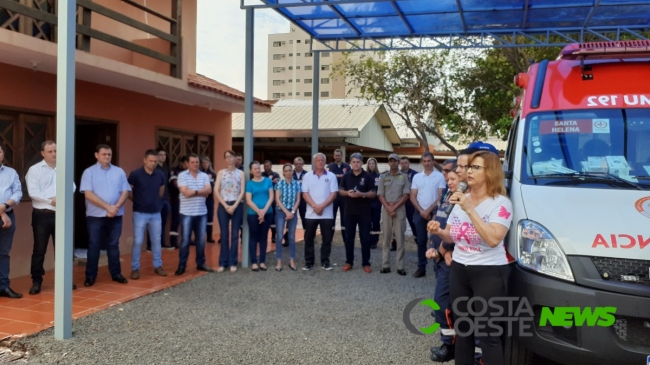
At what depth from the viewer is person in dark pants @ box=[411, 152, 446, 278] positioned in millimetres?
7945

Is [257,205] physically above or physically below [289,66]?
below

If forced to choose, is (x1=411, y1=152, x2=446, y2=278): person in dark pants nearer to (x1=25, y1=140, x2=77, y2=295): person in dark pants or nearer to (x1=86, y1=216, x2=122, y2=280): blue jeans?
(x1=86, y1=216, x2=122, y2=280): blue jeans

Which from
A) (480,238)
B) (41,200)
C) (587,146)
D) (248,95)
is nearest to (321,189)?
(248,95)

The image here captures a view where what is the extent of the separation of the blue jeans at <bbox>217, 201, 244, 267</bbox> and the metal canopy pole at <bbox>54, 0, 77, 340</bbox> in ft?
11.1

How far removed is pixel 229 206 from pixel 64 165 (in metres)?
3.48

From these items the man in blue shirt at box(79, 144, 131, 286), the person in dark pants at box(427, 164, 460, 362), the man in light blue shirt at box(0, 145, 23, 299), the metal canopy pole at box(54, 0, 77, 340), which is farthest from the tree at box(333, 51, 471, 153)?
the person in dark pants at box(427, 164, 460, 362)

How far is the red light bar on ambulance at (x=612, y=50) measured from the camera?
4559mm

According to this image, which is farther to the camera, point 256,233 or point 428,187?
point 256,233

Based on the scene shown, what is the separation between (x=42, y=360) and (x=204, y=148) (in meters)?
7.97

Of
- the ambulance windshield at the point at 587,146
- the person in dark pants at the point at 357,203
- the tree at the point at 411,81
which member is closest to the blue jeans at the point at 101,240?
the person in dark pants at the point at 357,203

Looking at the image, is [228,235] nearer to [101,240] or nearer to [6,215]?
[101,240]

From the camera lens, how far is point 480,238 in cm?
362

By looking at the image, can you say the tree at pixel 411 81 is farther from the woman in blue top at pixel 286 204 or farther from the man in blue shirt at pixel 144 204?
the man in blue shirt at pixel 144 204

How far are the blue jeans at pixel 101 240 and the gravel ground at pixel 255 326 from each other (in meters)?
0.97
